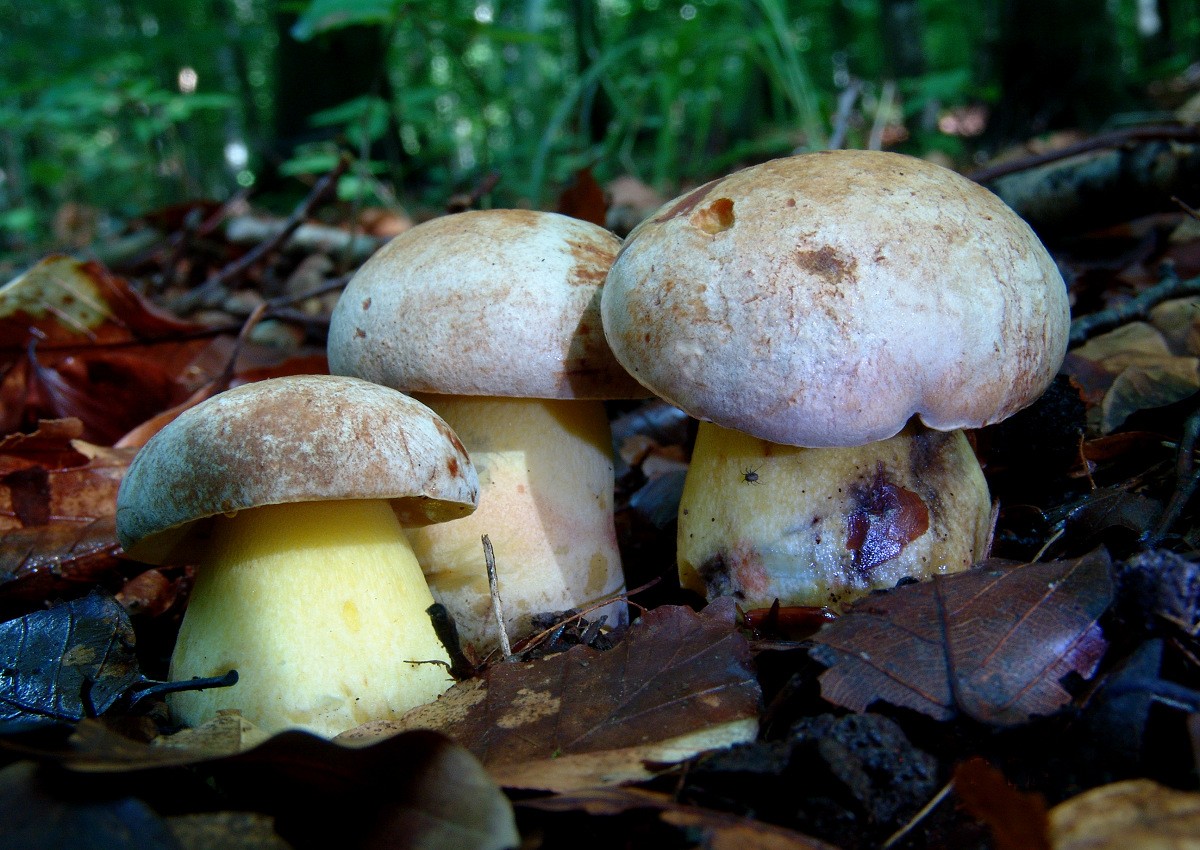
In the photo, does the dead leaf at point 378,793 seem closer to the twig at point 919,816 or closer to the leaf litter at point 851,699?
the leaf litter at point 851,699

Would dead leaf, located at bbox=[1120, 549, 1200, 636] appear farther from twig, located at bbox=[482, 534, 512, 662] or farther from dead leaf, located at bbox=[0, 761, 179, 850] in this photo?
dead leaf, located at bbox=[0, 761, 179, 850]

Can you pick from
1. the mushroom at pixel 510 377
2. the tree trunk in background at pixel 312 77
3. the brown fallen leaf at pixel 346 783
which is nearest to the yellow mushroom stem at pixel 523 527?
the mushroom at pixel 510 377

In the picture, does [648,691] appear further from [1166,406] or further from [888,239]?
[1166,406]

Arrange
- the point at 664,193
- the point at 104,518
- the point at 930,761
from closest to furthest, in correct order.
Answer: the point at 930,761 < the point at 104,518 < the point at 664,193

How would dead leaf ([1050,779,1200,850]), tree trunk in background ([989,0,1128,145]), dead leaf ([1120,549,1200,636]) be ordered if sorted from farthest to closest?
tree trunk in background ([989,0,1128,145]) < dead leaf ([1120,549,1200,636]) < dead leaf ([1050,779,1200,850])

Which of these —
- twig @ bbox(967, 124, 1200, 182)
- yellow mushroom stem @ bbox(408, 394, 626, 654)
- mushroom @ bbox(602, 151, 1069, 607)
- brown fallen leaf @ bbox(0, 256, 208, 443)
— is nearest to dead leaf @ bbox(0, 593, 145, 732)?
yellow mushroom stem @ bbox(408, 394, 626, 654)

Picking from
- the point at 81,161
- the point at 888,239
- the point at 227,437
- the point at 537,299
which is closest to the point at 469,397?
the point at 537,299

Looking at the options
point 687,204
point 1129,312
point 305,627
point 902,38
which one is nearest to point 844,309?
point 687,204
